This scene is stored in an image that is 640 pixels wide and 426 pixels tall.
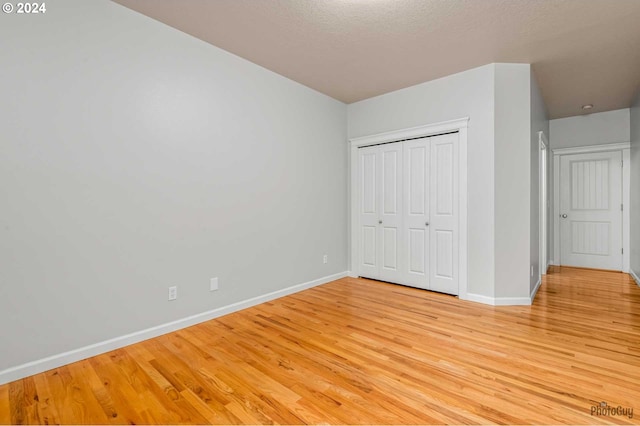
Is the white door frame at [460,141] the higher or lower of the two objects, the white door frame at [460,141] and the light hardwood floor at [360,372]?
the higher

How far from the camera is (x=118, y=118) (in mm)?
2479

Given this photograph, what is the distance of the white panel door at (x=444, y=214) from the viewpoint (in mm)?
3818

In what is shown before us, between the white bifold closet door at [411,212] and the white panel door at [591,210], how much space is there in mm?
3327

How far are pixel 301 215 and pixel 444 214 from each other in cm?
186

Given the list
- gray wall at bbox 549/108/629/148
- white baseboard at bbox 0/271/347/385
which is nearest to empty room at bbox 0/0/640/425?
white baseboard at bbox 0/271/347/385

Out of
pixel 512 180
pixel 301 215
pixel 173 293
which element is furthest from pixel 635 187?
pixel 173 293

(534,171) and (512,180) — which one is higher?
(534,171)

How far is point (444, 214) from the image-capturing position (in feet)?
12.9

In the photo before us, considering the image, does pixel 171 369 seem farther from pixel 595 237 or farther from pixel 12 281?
pixel 595 237

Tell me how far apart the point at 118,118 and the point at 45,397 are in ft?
6.51

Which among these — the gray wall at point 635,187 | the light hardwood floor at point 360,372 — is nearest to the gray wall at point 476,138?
the light hardwood floor at point 360,372

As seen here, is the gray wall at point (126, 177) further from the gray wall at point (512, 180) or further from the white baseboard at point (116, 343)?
the gray wall at point (512, 180)

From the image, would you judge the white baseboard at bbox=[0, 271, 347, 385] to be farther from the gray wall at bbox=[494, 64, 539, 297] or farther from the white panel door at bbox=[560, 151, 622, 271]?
the white panel door at bbox=[560, 151, 622, 271]

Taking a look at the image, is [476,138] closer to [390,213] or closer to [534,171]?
[534,171]
